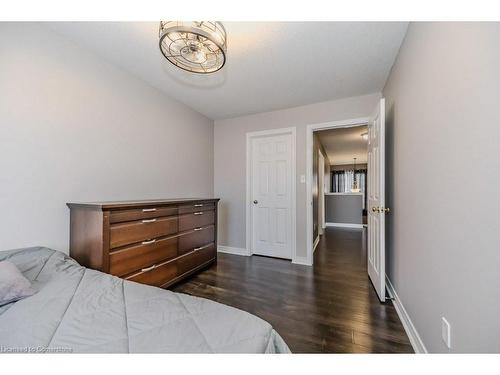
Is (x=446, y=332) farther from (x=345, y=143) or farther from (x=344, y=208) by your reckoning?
(x=344, y=208)

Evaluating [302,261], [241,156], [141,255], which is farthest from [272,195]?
[141,255]

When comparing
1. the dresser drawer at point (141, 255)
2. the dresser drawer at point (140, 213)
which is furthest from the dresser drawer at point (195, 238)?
the dresser drawer at point (140, 213)

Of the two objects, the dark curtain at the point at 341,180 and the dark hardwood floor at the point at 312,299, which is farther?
the dark curtain at the point at 341,180

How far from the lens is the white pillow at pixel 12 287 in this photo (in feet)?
3.34

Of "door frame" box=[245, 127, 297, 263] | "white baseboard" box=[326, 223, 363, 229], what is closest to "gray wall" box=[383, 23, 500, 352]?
"door frame" box=[245, 127, 297, 263]

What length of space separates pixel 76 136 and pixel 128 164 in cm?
57

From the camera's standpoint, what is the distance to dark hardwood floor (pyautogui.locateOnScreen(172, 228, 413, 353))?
1.56 m

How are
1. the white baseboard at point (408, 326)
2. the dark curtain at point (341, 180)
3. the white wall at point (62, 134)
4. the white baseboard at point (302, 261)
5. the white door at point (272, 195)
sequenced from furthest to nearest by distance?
the dark curtain at point (341, 180)
the white door at point (272, 195)
the white baseboard at point (302, 261)
the white wall at point (62, 134)
the white baseboard at point (408, 326)

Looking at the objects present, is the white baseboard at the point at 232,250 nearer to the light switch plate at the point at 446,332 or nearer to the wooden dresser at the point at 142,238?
the wooden dresser at the point at 142,238

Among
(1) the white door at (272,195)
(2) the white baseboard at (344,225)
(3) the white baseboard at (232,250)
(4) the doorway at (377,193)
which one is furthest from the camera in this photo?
(2) the white baseboard at (344,225)

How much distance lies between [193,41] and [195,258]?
2.32m

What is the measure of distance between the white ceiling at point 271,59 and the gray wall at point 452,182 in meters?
0.43

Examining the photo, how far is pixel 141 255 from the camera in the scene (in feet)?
6.64
